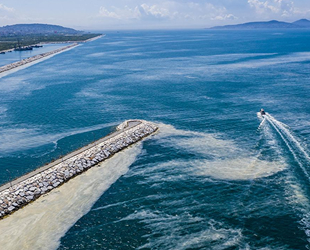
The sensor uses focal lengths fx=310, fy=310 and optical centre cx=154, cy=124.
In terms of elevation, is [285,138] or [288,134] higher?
[288,134]

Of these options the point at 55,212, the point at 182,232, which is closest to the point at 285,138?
the point at 182,232

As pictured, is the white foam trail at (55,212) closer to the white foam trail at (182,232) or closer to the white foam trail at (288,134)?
the white foam trail at (182,232)

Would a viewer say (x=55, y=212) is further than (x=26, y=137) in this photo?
No

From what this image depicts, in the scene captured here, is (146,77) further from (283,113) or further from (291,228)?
(291,228)

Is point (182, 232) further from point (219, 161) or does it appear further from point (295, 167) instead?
point (295, 167)

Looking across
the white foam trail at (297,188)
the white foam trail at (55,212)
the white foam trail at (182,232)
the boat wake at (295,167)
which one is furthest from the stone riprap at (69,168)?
the white foam trail at (297,188)

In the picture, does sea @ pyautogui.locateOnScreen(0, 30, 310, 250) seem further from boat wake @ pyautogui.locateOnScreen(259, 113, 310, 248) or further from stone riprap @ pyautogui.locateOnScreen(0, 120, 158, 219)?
stone riprap @ pyautogui.locateOnScreen(0, 120, 158, 219)

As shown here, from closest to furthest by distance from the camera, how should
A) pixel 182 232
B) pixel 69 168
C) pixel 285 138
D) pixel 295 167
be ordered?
pixel 182 232
pixel 295 167
pixel 69 168
pixel 285 138

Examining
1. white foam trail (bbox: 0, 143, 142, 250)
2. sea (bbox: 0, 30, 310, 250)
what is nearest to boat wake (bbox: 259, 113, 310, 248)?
sea (bbox: 0, 30, 310, 250)
